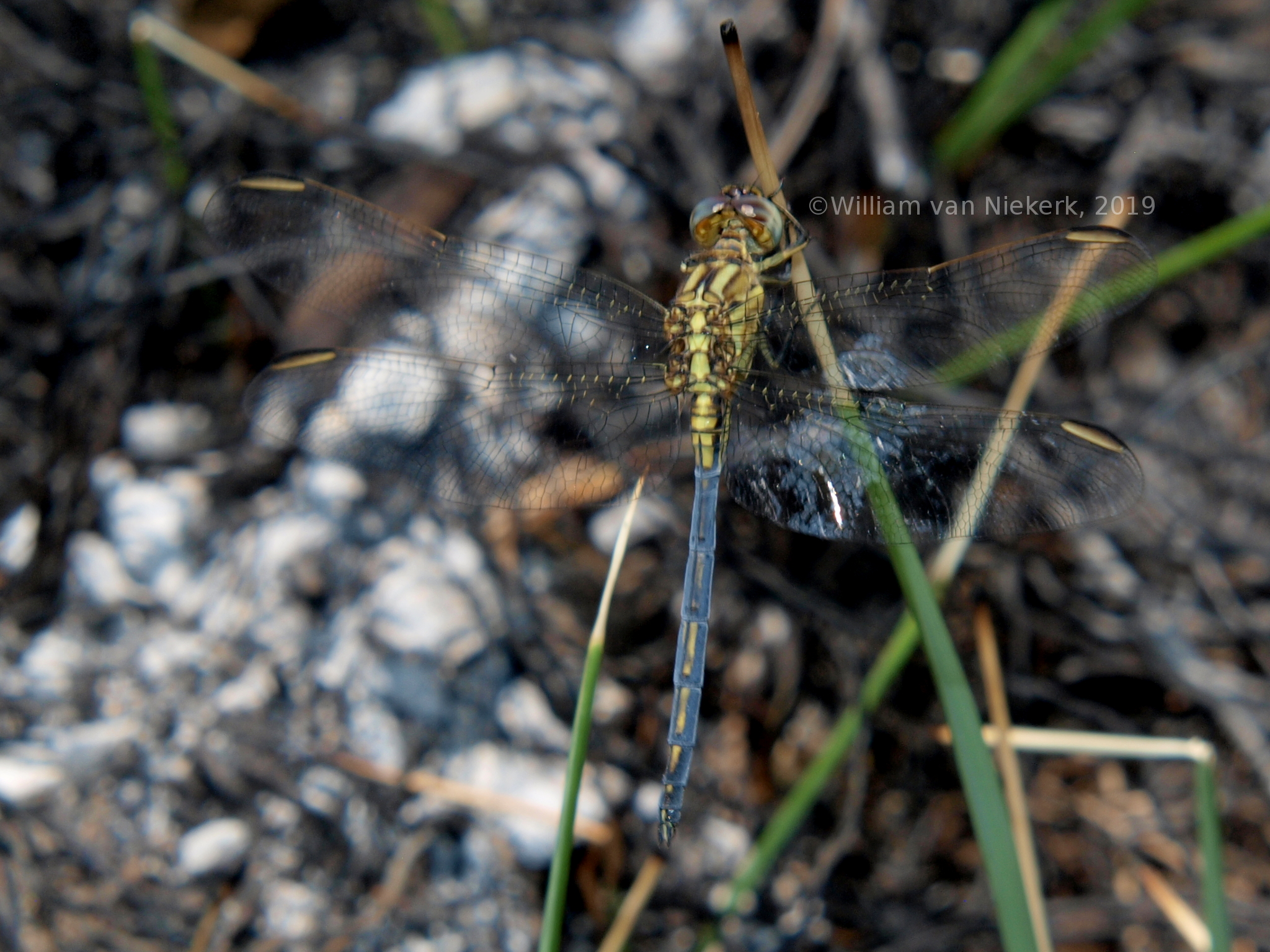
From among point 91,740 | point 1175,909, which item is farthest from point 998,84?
point 91,740

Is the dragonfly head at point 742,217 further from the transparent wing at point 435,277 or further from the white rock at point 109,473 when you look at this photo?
the white rock at point 109,473

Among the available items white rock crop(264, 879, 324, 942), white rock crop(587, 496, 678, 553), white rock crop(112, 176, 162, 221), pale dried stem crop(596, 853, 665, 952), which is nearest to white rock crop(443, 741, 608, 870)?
pale dried stem crop(596, 853, 665, 952)

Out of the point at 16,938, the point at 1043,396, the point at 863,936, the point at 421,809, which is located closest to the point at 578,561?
the point at 421,809

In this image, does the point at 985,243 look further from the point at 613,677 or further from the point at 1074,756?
the point at 613,677

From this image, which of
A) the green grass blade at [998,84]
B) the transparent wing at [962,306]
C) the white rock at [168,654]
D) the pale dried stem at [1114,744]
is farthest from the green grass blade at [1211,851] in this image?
the white rock at [168,654]

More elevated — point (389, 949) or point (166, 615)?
point (166, 615)

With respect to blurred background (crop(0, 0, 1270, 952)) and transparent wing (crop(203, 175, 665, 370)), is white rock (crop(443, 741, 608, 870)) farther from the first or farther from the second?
transparent wing (crop(203, 175, 665, 370))
